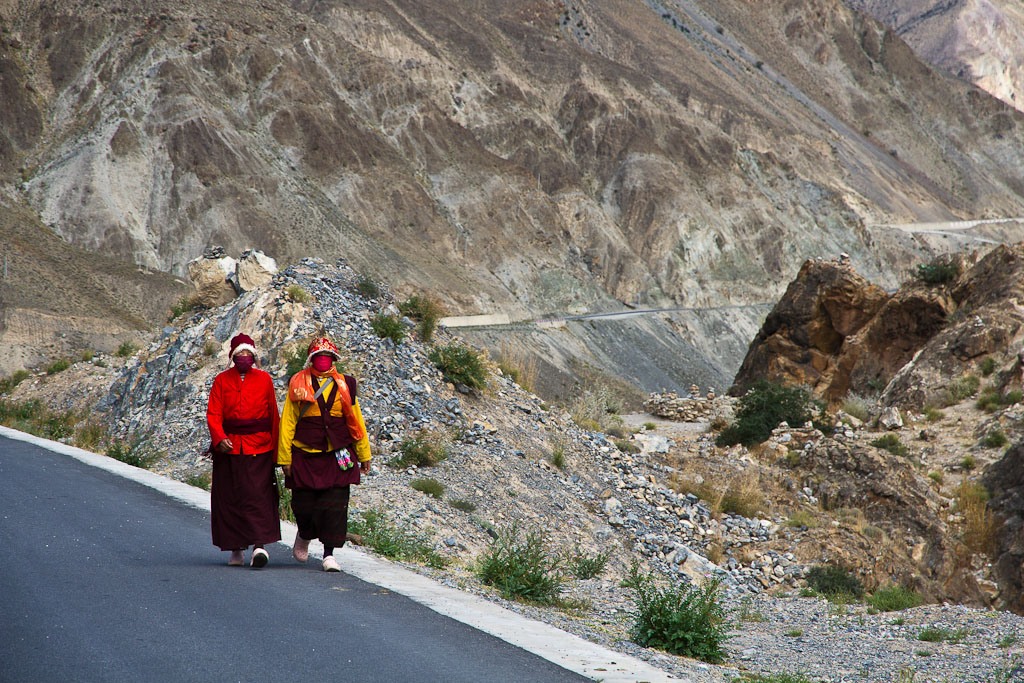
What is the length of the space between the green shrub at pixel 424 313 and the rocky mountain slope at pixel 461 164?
2267 centimetres

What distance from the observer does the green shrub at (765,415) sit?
19.5 metres

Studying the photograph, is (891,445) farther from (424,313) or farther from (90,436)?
(90,436)

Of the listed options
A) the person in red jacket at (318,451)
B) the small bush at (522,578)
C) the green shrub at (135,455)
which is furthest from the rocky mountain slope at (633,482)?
the person in red jacket at (318,451)

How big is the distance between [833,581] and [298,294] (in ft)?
28.3

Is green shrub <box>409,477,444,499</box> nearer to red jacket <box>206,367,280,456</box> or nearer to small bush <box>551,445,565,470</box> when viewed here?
small bush <box>551,445,565,470</box>

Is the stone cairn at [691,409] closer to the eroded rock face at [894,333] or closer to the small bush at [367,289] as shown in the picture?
the eroded rock face at [894,333]

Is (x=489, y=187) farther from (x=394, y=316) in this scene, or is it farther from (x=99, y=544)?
(x=99, y=544)

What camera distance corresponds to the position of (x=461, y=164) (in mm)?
61312

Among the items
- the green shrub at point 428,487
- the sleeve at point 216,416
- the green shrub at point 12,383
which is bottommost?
the green shrub at point 12,383

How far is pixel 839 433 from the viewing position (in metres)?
18.9

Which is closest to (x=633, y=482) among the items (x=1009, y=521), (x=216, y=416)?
(x=1009, y=521)

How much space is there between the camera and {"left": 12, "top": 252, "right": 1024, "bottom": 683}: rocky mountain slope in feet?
33.3

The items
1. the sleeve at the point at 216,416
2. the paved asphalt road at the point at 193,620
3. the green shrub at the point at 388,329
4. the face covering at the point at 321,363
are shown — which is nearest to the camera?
the paved asphalt road at the point at 193,620

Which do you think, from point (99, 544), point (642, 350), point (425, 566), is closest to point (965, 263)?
point (425, 566)
